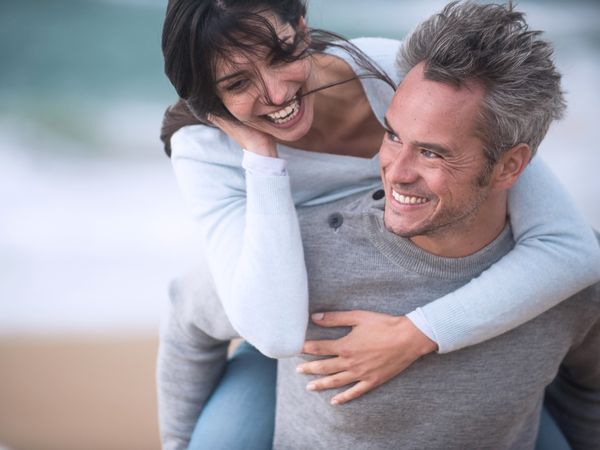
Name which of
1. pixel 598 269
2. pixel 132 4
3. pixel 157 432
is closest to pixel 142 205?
pixel 157 432

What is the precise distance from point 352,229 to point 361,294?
183mm

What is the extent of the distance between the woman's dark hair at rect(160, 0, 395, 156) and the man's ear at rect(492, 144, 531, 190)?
63 cm

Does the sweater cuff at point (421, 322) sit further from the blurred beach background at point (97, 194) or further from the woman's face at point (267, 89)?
the blurred beach background at point (97, 194)

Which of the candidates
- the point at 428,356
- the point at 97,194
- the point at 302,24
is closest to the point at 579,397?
the point at 428,356

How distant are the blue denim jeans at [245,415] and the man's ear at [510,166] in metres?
0.94

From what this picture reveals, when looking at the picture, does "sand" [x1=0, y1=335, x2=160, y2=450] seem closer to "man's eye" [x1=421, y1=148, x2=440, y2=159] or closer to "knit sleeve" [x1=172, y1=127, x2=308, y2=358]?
"knit sleeve" [x1=172, y1=127, x2=308, y2=358]

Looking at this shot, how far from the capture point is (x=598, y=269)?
2109mm

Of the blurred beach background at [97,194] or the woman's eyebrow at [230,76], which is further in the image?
the blurred beach background at [97,194]

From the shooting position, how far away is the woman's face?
2.15m

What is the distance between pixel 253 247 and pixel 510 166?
718 mm

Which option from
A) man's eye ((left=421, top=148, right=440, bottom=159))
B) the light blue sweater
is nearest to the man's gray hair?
man's eye ((left=421, top=148, right=440, bottom=159))

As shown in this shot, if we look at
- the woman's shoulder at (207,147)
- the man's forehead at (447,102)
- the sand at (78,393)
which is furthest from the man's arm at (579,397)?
the sand at (78,393)

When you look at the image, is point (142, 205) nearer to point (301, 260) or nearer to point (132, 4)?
point (301, 260)

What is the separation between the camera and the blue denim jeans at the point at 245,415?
8.08 ft
